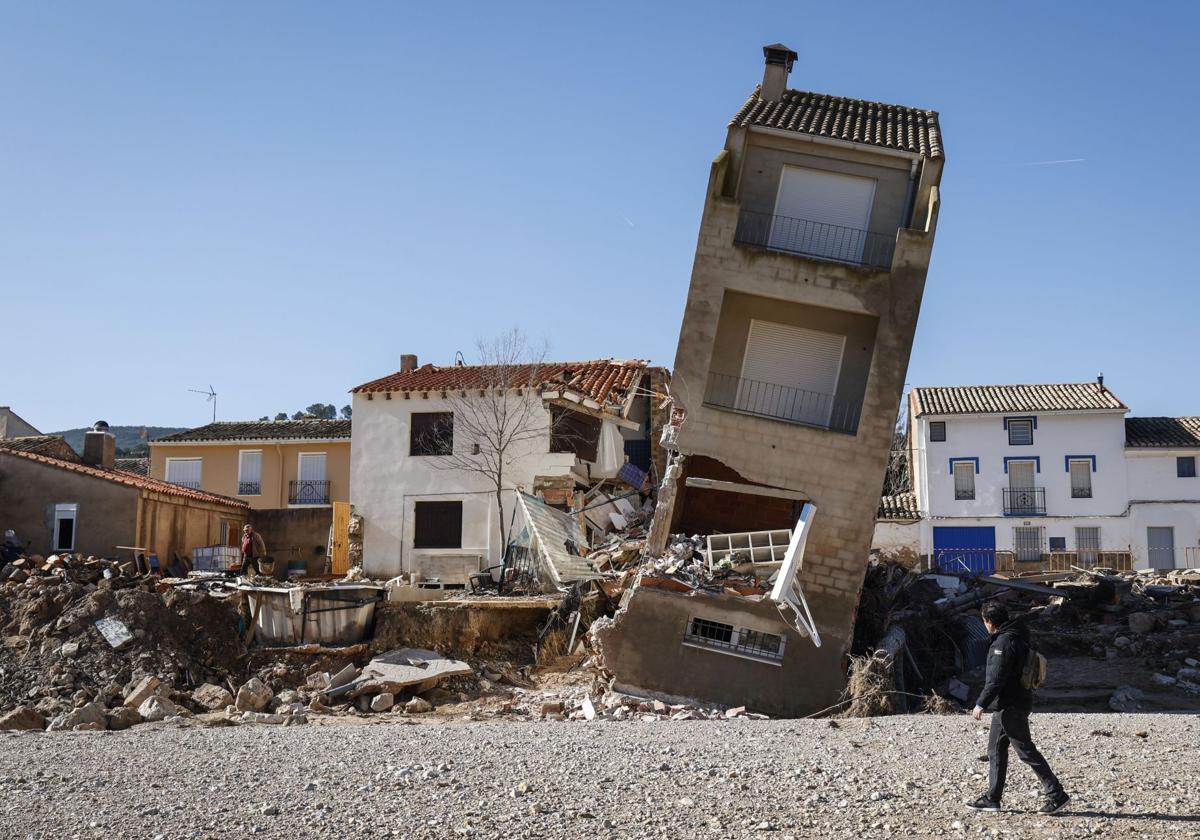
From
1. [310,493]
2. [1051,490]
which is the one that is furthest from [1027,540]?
[310,493]

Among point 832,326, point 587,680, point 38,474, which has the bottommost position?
point 587,680

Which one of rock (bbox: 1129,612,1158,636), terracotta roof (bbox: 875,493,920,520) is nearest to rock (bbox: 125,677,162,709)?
rock (bbox: 1129,612,1158,636)

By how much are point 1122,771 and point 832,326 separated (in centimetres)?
1119

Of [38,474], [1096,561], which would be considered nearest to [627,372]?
[38,474]

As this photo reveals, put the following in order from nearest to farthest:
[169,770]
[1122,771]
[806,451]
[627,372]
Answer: [1122,771] < [169,770] < [806,451] < [627,372]

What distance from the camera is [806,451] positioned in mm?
20062

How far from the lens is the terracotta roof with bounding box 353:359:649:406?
32.7 meters

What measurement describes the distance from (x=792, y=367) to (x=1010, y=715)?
12885 millimetres

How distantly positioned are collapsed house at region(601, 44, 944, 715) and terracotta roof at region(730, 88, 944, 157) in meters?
0.06

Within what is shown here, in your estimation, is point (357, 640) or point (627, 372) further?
point (627, 372)

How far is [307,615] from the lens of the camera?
24.3 m

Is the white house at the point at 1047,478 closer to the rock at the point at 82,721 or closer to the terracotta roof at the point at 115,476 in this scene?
the terracotta roof at the point at 115,476

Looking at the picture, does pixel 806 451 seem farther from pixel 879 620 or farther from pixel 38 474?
pixel 38 474

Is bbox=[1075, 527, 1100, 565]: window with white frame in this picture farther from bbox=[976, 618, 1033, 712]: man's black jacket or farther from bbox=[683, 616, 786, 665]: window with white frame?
bbox=[976, 618, 1033, 712]: man's black jacket
